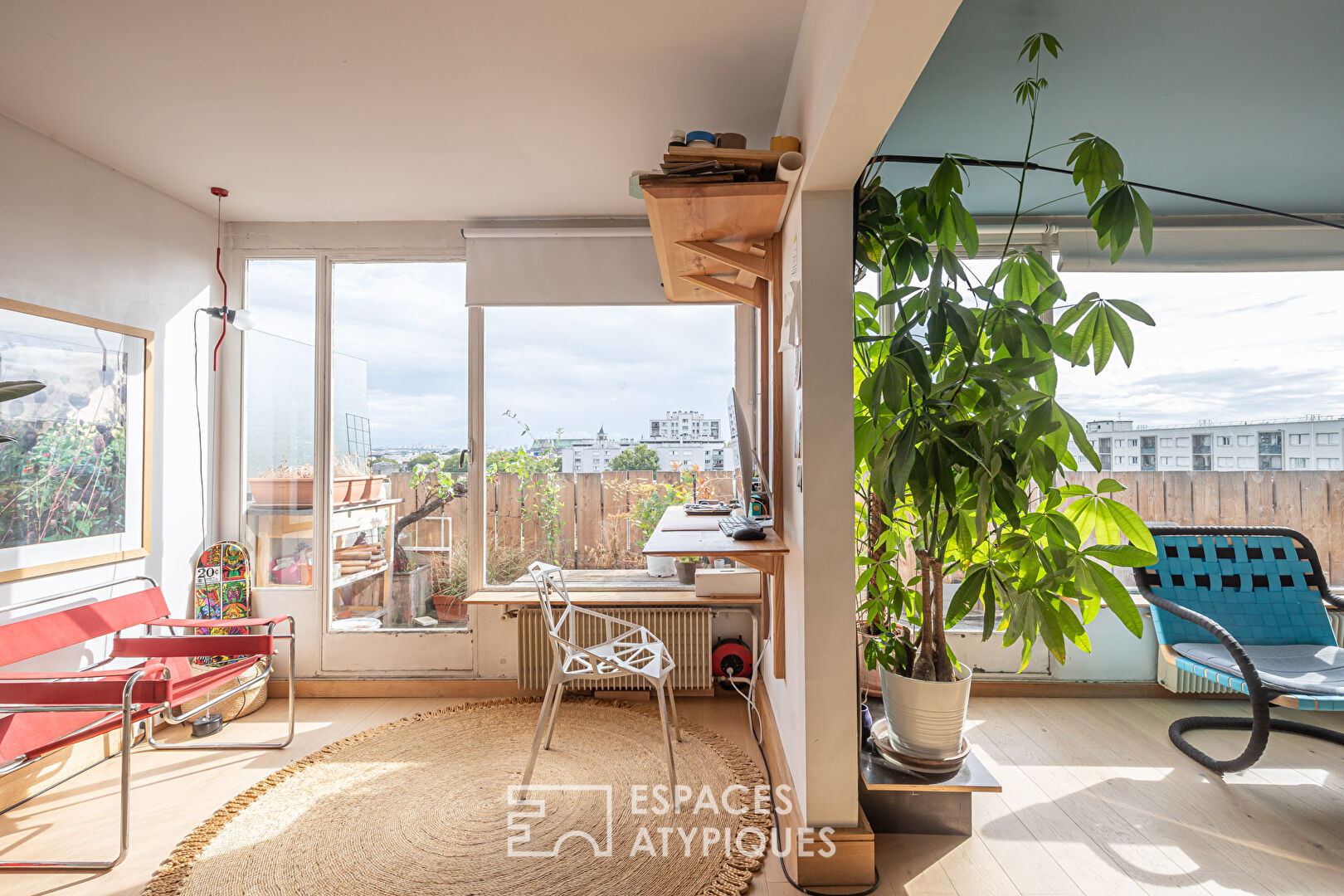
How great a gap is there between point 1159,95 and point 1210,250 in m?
1.47

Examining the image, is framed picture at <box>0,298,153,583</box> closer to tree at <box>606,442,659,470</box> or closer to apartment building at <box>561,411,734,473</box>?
apartment building at <box>561,411,734,473</box>

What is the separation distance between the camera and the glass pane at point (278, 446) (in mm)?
3486

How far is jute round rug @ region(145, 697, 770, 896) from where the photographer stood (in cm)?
188

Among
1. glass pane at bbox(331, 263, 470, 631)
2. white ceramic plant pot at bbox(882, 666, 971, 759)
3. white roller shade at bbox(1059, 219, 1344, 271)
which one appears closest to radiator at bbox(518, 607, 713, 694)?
glass pane at bbox(331, 263, 470, 631)

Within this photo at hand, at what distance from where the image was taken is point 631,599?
324 centimetres

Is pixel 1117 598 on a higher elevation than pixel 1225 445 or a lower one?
lower

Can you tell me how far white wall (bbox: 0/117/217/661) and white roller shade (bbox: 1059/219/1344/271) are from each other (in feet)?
14.8

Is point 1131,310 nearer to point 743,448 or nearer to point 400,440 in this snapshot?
point 743,448

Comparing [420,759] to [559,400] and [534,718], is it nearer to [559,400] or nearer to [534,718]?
[534,718]

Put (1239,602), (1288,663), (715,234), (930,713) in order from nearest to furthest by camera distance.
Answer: (930,713), (715,234), (1288,663), (1239,602)

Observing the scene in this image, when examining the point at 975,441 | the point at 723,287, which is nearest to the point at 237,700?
the point at 723,287

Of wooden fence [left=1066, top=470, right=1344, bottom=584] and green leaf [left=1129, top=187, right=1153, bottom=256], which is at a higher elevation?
green leaf [left=1129, top=187, right=1153, bottom=256]

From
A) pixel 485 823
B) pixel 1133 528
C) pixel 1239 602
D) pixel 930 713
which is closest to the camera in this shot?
pixel 1133 528

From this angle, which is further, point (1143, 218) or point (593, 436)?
point (593, 436)
